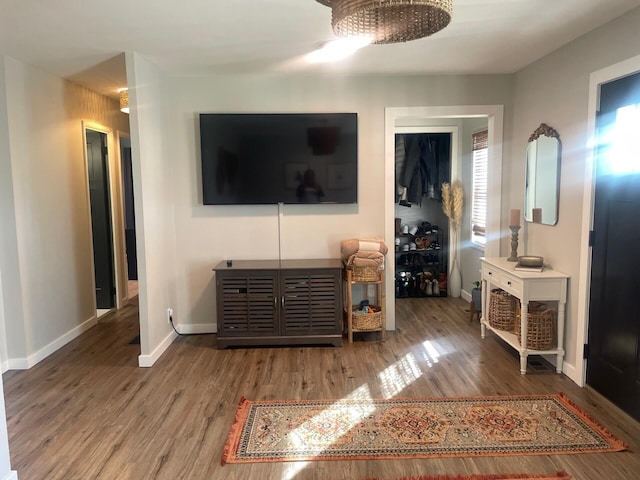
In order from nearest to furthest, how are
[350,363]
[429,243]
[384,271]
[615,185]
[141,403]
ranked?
1. [615,185]
2. [141,403]
3. [350,363]
4. [384,271]
5. [429,243]

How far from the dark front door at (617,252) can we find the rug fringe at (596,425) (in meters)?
0.25

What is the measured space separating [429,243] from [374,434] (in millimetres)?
3671

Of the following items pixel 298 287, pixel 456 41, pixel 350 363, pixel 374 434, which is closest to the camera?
pixel 374 434

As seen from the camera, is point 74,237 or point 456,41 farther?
point 74,237

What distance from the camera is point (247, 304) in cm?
404

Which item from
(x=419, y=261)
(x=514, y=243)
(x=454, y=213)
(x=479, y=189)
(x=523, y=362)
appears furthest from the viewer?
(x=419, y=261)

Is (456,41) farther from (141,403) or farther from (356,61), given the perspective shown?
(141,403)

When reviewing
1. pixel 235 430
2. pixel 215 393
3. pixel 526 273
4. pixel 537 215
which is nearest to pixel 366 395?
pixel 235 430

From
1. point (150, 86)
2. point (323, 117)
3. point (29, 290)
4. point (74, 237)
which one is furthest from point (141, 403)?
point (323, 117)

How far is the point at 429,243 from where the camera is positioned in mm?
5973

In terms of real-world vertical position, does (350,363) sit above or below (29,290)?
below

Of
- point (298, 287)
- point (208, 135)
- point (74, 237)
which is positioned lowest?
point (298, 287)

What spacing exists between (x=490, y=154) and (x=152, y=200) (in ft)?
10.2

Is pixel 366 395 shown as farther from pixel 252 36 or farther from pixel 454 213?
pixel 454 213
